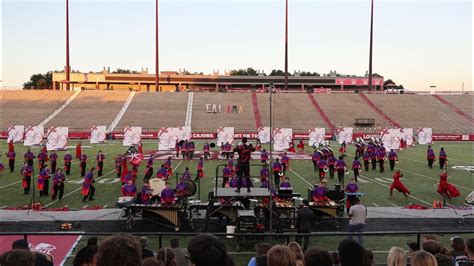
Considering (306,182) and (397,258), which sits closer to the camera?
(397,258)

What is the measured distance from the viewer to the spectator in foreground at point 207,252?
3393 mm

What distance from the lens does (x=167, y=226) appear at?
1343 centimetres

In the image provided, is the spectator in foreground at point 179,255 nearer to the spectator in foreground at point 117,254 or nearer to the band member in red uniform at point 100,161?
the spectator in foreground at point 117,254

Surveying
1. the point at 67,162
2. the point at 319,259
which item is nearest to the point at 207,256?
the point at 319,259

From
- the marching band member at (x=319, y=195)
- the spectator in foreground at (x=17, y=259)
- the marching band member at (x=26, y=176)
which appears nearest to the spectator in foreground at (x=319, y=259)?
the spectator in foreground at (x=17, y=259)

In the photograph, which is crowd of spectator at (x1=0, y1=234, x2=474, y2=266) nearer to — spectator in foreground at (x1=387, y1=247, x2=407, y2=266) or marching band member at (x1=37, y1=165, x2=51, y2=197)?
spectator in foreground at (x1=387, y1=247, x2=407, y2=266)

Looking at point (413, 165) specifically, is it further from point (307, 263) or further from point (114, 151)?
point (307, 263)

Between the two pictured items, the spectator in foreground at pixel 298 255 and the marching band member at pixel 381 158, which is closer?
the spectator in foreground at pixel 298 255

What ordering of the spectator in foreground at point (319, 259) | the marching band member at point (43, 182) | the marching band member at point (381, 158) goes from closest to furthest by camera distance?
1. the spectator in foreground at point (319, 259)
2. the marching band member at point (43, 182)
3. the marching band member at point (381, 158)

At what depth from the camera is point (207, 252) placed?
3.39m

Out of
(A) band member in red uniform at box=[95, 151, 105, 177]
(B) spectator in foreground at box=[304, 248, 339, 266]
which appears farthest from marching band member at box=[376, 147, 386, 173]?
(B) spectator in foreground at box=[304, 248, 339, 266]

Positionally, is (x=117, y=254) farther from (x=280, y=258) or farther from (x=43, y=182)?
(x=43, y=182)

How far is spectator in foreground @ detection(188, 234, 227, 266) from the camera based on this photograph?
134 inches

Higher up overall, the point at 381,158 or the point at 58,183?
the point at 381,158
